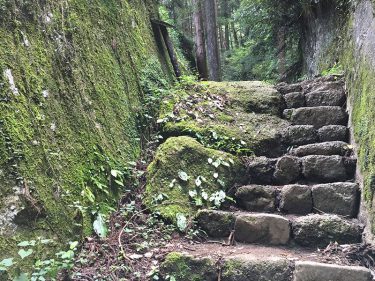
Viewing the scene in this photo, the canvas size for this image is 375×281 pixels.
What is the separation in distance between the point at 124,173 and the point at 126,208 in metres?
0.49

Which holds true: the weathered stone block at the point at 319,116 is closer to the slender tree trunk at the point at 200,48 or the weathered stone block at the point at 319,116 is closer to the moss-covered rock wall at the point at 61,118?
the moss-covered rock wall at the point at 61,118

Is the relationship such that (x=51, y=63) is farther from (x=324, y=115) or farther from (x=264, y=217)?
(x=324, y=115)

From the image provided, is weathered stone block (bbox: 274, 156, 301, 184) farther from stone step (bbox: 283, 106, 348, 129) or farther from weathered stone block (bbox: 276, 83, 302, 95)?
weathered stone block (bbox: 276, 83, 302, 95)

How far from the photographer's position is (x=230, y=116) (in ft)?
17.0

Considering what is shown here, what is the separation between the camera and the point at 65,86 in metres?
3.44

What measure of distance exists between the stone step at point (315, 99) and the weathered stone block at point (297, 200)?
187 cm

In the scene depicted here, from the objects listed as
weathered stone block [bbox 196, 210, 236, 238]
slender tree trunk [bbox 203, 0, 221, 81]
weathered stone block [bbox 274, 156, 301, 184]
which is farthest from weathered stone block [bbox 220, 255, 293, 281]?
slender tree trunk [bbox 203, 0, 221, 81]

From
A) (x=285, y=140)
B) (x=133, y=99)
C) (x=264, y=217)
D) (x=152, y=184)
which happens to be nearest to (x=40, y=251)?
(x=152, y=184)

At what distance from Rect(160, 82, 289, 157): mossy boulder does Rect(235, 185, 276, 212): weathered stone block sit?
Result: 0.71 meters

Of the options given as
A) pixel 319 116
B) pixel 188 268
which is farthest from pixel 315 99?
pixel 188 268

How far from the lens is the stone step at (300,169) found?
3863 millimetres

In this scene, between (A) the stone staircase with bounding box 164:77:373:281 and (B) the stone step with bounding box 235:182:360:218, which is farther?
(B) the stone step with bounding box 235:182:360:218

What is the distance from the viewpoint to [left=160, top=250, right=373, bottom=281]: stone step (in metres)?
2.69

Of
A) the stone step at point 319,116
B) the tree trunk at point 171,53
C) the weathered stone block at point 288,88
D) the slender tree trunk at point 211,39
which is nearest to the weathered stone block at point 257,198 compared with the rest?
the stone step at point 319,116
